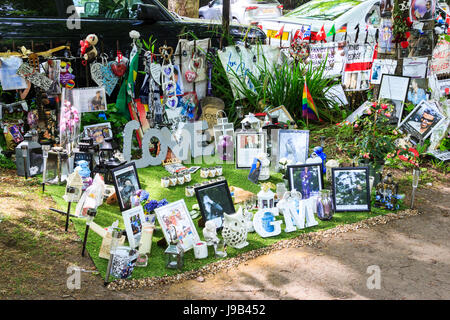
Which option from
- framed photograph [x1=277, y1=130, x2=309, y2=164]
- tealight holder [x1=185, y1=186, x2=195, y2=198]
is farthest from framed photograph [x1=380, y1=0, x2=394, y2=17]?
tealight holder [x1=185, y1=186, x2=195, y2=198]

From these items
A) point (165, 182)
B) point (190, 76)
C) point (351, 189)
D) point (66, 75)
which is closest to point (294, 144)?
point (351, 189)

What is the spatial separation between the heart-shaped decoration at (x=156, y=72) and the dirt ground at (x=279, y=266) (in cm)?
210

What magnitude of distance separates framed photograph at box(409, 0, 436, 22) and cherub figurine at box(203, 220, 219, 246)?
414cm

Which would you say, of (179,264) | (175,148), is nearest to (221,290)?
(179,264)

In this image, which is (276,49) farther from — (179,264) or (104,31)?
(179,264)

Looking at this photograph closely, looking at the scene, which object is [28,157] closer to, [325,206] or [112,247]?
[112,247]

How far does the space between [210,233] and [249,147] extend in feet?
6.42

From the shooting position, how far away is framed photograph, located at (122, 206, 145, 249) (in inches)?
151

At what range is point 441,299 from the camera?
3271mm

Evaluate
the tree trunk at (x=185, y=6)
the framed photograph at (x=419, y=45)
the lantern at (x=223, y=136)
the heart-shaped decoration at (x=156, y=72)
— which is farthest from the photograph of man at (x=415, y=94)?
the tree trunk at (x=185, y=6)

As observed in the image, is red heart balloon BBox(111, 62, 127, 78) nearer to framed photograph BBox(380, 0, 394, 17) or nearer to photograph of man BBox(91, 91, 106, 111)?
photograph of man BBox(91, 91, 106, 111)

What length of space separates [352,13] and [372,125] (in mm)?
3920

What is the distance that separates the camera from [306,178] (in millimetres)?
4844

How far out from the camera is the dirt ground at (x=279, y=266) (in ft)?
10.8
